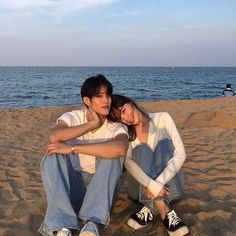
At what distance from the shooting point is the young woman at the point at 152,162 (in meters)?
3.22

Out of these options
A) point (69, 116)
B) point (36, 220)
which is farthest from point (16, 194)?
point (69, 116)

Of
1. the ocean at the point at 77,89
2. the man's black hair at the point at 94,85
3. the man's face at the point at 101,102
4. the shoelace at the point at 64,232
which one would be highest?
the man's black hair at the point at 94,85

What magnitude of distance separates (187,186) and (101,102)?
6.30ft

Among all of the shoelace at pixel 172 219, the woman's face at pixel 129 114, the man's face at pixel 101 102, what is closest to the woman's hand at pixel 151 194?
the shoelace at pixel 172 219

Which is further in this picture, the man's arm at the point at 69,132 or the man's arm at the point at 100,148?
the man's arm at the point at 69,132

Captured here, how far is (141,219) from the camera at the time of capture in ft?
11.1

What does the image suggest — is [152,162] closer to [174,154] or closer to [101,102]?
[174,154]

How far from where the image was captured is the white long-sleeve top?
320cm

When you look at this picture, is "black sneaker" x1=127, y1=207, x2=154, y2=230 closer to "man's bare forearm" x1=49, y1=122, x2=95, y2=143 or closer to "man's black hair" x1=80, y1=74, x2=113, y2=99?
"man's bare forearm" x1=49, y1=122, x2=95, y2=143

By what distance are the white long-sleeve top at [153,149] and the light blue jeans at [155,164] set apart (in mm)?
52

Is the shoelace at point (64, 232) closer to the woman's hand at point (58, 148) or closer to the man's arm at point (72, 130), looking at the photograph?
the woman's hand at point (58, 148)

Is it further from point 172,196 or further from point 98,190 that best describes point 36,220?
point 172,196

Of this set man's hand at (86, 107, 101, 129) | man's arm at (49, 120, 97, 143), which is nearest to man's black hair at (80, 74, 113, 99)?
man's hand at (86, 107, 101, 129)

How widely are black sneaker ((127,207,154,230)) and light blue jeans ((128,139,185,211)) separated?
0.22ft
